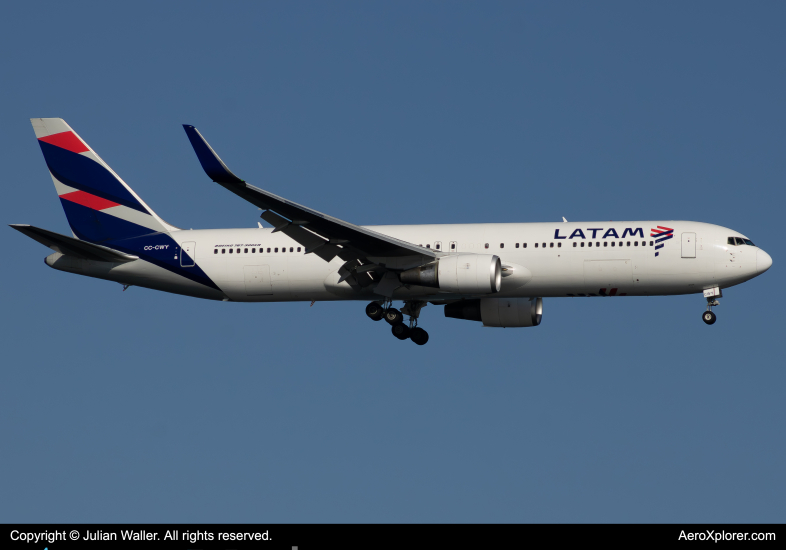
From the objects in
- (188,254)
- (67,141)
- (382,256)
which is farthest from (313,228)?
(67,141)

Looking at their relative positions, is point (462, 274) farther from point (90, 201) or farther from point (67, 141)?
point (67, 141)

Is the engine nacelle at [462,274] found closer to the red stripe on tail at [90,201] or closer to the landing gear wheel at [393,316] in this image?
the landing gear wheel at [393,316]

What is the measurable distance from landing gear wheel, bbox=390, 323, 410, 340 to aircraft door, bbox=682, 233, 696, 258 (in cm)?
1141

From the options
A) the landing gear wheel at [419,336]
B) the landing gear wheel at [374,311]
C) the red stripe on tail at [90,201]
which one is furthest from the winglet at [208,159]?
the red stripe on tail at [90,201]

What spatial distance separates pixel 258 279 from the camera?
4350 centimetres

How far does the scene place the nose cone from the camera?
4031 centimetres

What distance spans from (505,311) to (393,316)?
15.4 feet

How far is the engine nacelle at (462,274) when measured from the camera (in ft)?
130

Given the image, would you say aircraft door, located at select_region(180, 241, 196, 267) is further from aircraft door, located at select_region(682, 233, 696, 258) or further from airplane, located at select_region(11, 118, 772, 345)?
aircraft door, located at select_region(682, 233, 696, 258)

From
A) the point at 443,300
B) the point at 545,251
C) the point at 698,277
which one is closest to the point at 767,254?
the point at 698,277

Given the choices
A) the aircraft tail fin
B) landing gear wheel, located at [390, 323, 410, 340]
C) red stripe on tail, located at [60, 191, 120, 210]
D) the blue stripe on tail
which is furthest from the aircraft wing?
red stripe on tail, located at [60, 191, 120, 210]

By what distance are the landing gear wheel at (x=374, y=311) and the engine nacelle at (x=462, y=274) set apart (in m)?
3.18
